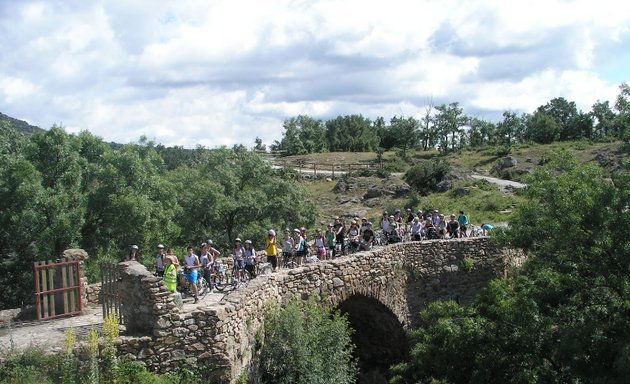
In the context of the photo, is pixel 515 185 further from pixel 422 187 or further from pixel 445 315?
pixel 445 315

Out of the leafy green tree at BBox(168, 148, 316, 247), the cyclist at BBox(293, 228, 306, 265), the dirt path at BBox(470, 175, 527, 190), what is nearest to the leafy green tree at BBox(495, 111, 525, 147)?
the dirt path at BBox(470, 175, 527, 190)

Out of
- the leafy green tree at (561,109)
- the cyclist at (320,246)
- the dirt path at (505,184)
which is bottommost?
the cyclist at (320,246)

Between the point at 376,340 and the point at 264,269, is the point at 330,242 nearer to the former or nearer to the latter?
the point at 264,269

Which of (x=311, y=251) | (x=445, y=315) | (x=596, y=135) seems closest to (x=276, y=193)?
(x=311, y=251)

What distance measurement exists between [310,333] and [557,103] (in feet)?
315

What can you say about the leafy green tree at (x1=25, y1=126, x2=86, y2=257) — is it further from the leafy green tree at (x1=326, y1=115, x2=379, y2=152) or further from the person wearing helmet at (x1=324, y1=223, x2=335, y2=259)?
the leafy green tree at (x1=326, y1=115, x2=379, y2=152)

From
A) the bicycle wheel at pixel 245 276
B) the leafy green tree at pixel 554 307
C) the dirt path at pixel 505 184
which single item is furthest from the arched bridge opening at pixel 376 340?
the dirt path at pixel 505 184

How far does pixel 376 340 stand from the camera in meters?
23.9

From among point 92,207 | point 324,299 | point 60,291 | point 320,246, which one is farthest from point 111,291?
point 92,207

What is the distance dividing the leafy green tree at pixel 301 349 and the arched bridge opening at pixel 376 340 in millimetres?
6644

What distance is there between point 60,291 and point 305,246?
7.35 meters

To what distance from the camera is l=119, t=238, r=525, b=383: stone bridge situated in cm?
1228

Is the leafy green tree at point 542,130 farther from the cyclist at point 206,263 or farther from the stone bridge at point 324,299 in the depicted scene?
the cyclist at point 206,263

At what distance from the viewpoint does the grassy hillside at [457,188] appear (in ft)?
132
